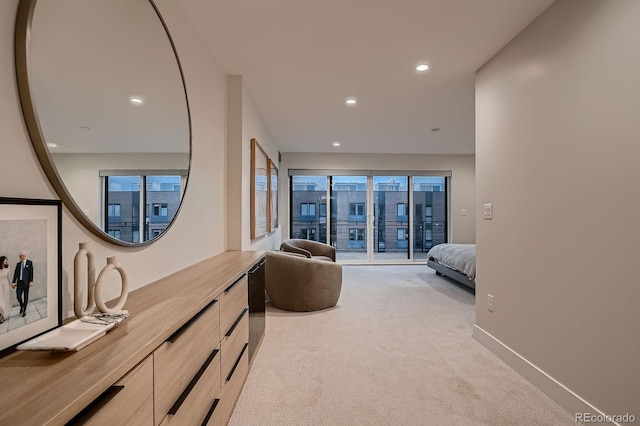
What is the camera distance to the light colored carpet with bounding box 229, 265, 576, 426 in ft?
6.00

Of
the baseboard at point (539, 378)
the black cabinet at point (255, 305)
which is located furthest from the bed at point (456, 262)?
the black cabinet at point (255, 305)

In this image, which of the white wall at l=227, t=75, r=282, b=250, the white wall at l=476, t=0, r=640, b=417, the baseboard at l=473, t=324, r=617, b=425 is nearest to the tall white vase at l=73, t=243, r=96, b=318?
the white wall at l=227, t=75, r=282, b=250

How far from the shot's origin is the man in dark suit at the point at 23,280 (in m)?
0.85

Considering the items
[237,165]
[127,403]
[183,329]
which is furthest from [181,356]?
[237,165]

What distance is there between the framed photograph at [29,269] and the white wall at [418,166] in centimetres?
602

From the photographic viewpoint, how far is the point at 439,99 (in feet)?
12.3

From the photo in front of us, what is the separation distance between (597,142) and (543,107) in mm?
502

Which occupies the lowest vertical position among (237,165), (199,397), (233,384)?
(233,384)

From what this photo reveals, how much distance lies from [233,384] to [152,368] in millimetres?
1035

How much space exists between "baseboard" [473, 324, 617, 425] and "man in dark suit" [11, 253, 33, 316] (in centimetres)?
255

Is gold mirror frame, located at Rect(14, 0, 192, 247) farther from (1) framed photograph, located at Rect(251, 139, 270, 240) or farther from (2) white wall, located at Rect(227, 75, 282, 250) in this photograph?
(1) framed photograph, located at Rect(251, 139, 270, 240)

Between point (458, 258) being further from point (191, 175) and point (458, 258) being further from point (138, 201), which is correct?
point (138, 201)

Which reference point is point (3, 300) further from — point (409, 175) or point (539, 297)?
point (409, 175)

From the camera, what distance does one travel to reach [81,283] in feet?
3.51
